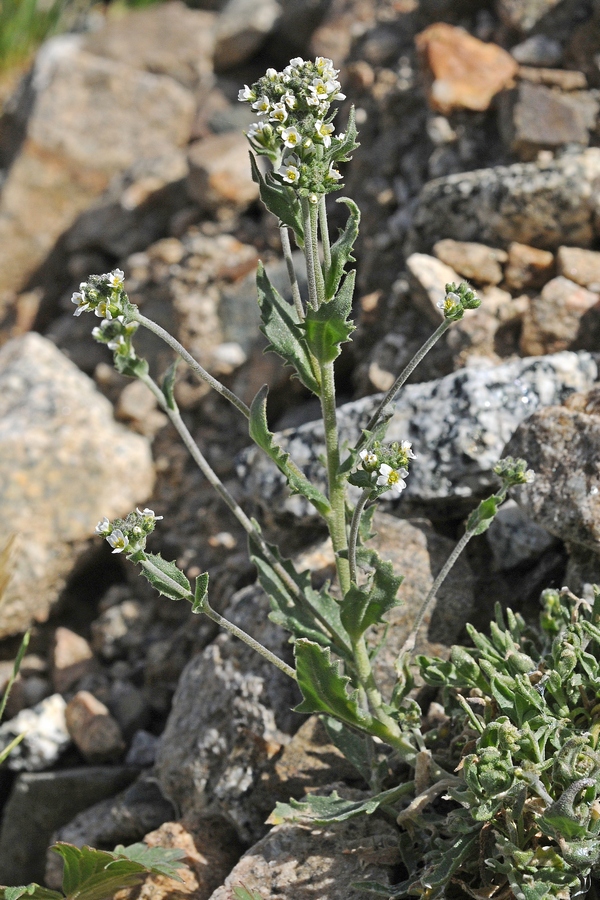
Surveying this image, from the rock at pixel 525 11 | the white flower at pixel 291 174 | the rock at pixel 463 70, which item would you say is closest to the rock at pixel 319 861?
the white flower at pixel 291 174

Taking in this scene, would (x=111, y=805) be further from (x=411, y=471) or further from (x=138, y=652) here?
(x=411, y=471)

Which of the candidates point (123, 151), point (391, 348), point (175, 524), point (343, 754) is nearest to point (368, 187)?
point (391, 348)

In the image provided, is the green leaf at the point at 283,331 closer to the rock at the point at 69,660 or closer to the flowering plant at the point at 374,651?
the flowering plant at the point at 374,651

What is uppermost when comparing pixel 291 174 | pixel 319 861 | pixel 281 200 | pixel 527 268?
pixel 291 174

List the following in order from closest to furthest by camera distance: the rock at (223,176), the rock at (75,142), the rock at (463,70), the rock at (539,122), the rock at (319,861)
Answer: the rock at (319,861), the rock at (539,122), the rock at (463,70), the rock at (223,176), the rock at (75,142)

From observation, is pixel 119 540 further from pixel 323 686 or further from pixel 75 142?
pixel 75 142

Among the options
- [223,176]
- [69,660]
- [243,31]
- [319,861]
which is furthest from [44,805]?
[243,31]
